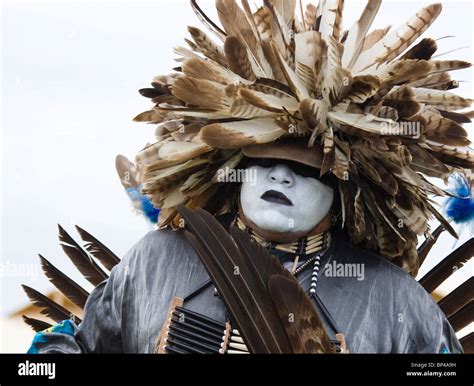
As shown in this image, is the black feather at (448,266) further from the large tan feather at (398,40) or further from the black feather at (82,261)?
the black feather at (82,261)

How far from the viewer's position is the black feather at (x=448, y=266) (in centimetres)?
372

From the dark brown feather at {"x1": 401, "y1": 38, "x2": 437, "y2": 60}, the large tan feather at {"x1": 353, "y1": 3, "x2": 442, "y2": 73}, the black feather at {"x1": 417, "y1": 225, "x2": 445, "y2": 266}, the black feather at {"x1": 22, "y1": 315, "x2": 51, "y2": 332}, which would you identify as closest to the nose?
the large tan feather at {"x1": 353, "y1": 3, "x2": 442, "y2": 73}

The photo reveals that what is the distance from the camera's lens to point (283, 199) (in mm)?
3115

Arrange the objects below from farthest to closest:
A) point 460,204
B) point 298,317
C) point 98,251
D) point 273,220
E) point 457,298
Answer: point 98,251, point 457,298, point 460,204, point 273,220, point 298,317

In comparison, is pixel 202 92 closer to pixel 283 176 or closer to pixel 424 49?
pixel 283 176

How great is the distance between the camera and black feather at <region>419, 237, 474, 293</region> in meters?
3.72

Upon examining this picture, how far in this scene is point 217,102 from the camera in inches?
123

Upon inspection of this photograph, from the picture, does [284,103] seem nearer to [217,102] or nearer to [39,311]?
[217,102]

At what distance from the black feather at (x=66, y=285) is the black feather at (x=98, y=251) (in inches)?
5.0

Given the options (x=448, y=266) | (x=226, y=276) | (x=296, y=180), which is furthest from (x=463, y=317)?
(x=226, y=276)

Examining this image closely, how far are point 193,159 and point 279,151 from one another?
10.5 inches

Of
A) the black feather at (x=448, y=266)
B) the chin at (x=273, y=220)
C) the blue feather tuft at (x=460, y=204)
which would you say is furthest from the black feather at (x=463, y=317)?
the chin at (x=273, y=220)

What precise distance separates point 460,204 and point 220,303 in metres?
0.93
